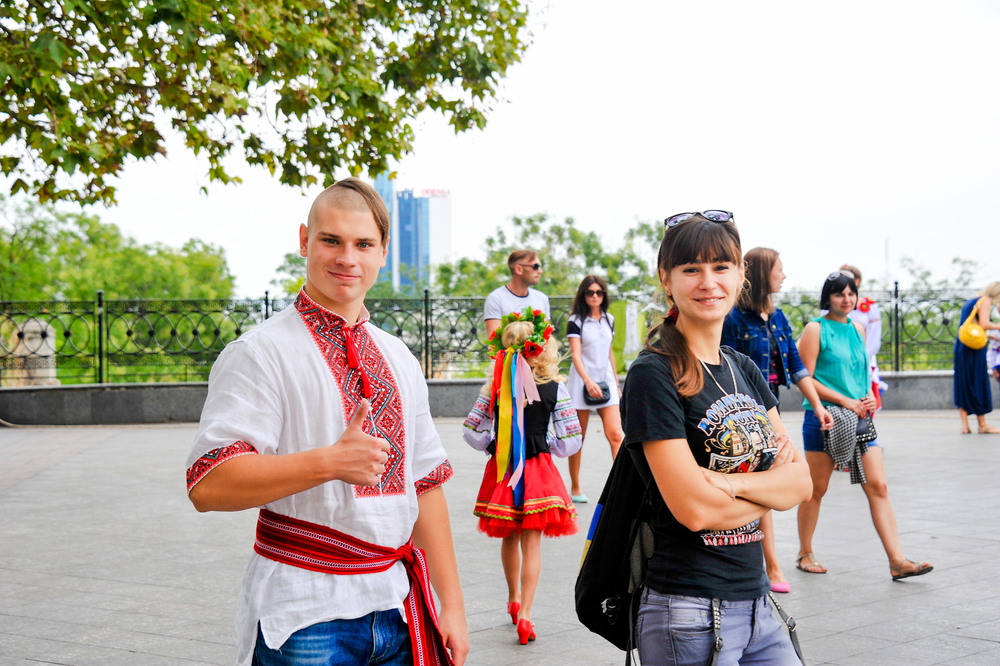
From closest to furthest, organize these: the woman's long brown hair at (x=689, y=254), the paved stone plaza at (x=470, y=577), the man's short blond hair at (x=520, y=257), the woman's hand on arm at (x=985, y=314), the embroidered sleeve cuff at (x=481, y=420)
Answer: the woman's long brown hair at (x=689, y=254)
the paved stone plaza at (x=470, y=577)
the embroidered sleeve cuff at (x=481, y=420)
the man's short blond hair at (x=520, y=257)
the woman's hand on arm at (x=985, y=314)

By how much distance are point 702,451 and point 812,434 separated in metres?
3.56

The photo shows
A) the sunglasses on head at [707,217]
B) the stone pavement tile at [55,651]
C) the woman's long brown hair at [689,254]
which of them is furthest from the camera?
the stone pavement tile at [55,651]

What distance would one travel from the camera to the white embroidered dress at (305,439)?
185 centimetres

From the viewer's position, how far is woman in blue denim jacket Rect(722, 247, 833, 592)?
17.3 ft

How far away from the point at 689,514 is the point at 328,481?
914 millimetres

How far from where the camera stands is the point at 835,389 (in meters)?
5.54

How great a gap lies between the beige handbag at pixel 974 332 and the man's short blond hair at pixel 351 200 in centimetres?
1222

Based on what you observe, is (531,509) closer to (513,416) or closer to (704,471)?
Answer: (513,416)

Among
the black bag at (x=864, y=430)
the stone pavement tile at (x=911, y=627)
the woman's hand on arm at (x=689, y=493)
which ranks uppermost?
the woman's hand on arm at (x=689, y=493)

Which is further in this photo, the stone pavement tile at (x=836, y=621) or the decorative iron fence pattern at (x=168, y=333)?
the decorative iron fence pattern at (x=168, y=333)

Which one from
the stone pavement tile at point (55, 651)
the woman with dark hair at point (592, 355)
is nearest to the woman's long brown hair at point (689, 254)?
the stone pavement tile at point (55, 651)

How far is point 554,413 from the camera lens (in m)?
5.18

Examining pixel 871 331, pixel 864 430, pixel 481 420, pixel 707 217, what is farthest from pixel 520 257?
pixel 871 331

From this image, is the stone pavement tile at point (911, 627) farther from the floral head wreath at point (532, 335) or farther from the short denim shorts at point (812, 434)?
the floral head wreath at point (532, 335)
